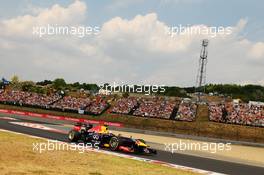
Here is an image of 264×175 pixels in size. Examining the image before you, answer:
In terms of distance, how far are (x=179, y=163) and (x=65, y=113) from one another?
117ft

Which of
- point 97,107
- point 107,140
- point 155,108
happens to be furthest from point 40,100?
point 107,140

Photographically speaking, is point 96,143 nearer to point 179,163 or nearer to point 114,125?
point 179,163

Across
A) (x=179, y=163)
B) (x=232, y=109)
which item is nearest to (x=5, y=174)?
(x=179, y=163)

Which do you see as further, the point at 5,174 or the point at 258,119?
the point at 258,119

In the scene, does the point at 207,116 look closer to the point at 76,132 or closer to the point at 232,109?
the point at 232,109

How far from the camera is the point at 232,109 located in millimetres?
45969

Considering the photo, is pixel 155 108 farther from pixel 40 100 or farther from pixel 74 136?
pixel 74 136

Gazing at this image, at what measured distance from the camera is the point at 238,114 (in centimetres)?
4397

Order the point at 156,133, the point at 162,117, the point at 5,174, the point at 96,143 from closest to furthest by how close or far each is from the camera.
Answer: the point at 5,174
the point at 96,143
the point at 156,133
the point at 162,117

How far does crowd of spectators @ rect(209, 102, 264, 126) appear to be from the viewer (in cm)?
4197

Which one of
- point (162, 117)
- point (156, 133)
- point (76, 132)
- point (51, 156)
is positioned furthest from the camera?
point (162, 117)

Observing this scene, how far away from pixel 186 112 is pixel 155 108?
13.4 ft

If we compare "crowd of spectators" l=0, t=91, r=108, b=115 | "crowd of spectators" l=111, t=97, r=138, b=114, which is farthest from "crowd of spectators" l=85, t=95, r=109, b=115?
"crowd of spectators" l=111, t=97, r=138, b=114

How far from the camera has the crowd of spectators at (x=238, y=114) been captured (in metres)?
42.0
